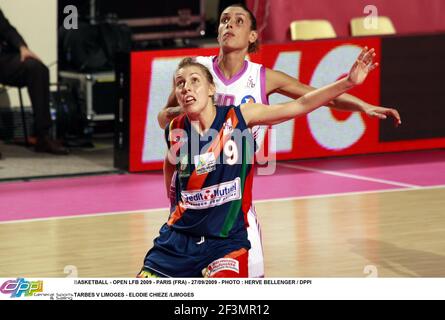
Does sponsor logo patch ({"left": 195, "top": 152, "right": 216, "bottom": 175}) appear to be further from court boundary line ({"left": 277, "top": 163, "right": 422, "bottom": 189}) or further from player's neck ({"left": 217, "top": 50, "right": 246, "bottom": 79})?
court boundary line ({"left": 277, "top": 163, "right": 422, "bottom": 189})

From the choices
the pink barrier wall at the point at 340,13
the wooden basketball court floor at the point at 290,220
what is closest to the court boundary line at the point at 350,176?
the wooden basketball court floor at the point at 290,220

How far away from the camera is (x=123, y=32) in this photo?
46.4ft

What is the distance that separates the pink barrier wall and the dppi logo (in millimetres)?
7994

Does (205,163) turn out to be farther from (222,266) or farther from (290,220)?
(290,220)

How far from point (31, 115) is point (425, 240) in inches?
247

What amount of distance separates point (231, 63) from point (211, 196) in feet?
4.38

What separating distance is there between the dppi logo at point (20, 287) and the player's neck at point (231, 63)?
1.91 m

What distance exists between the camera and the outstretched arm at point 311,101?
5.74m

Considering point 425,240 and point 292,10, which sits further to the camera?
point 292,10

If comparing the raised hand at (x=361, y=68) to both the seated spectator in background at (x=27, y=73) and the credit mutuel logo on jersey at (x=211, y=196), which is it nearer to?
the credit mutuel logo on jersey at (x=211, y=196)

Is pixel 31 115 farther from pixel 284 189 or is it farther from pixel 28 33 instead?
pixel 284 189

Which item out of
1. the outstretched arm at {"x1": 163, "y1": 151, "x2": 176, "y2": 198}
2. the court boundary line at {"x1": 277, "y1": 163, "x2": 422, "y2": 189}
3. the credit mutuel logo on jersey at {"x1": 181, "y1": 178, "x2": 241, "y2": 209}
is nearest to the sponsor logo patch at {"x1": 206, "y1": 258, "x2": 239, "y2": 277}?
the credit mutuel logo on jersey at {"x1": 181, "y1": 178, "x2": 241, "y2": 209}

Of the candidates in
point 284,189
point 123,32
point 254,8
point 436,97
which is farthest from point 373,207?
point 123,32

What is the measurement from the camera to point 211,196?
6051 millimetres
